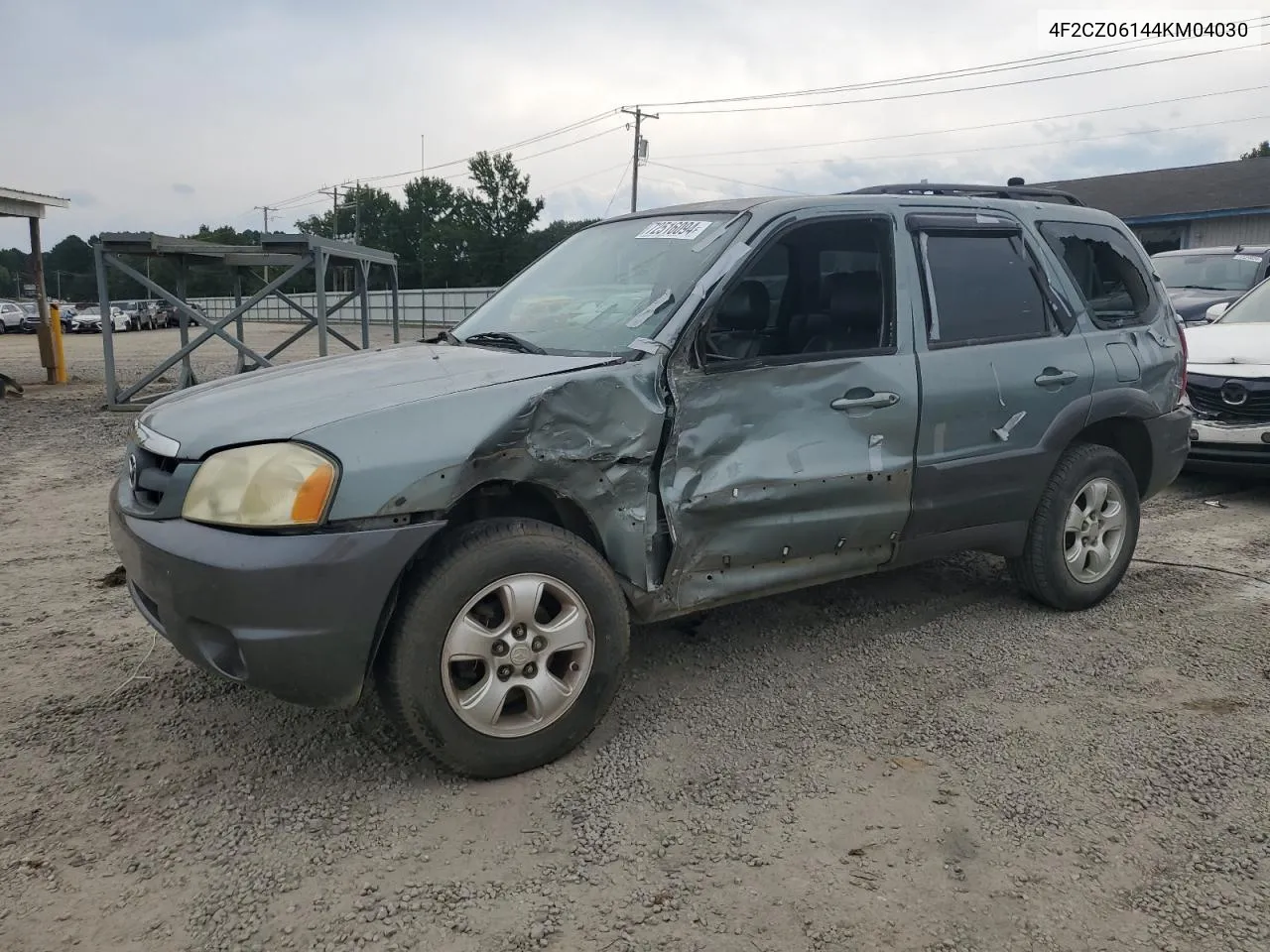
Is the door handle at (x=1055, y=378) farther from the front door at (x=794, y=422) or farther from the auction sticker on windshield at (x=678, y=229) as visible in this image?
the auction sticker on windshield at (x=678, y=229)

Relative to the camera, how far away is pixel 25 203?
54.5 feet

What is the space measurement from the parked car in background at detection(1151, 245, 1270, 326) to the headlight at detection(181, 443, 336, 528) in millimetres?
10724

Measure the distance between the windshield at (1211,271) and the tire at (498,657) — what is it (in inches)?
414

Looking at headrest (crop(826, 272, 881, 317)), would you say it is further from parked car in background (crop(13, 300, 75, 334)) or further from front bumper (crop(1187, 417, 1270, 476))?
parked car in background (crop(13, 300, 75, 334))

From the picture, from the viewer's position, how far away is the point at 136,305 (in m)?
44.6

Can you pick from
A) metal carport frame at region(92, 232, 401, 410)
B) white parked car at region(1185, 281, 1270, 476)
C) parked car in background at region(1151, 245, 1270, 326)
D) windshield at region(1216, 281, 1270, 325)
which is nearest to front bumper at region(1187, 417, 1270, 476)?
white parked car at region(1185, 281, 1270, 476)

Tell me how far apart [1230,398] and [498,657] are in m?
6.17

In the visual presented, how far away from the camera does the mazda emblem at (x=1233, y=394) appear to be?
6771 mm

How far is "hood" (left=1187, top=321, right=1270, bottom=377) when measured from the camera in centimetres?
682

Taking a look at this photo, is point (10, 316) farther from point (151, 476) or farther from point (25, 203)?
point (151, 476)

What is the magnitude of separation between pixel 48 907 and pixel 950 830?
7.74 ft

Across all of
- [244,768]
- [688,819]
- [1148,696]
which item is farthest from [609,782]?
[1148,696]

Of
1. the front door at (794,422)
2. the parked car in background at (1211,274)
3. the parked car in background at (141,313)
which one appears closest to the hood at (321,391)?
the front door at (794,422)

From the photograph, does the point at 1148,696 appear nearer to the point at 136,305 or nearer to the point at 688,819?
the point at 688,819
